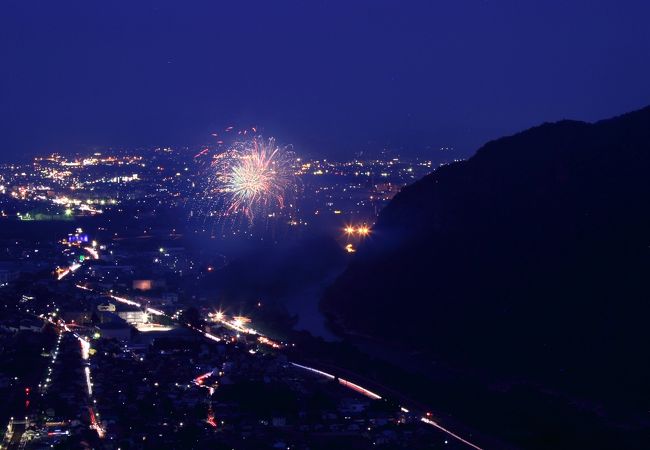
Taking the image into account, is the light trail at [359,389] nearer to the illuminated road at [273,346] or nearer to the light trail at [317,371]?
the illuminated road at [273,346]

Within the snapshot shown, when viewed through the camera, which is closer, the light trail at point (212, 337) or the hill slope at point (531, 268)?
the hill slope at point (531, 268)

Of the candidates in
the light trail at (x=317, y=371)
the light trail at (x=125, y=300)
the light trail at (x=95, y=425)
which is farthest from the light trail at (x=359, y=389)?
the light trail at (x=125, y=300)

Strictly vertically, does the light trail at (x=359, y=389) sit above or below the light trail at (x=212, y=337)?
below

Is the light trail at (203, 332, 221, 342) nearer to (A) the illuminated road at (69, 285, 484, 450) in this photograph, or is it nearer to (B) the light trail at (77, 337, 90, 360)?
(A) the illuminated road at (69, 285, 484, 450)

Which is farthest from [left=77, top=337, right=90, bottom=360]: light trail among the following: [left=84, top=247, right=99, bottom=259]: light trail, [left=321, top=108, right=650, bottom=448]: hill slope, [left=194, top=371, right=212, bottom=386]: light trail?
[left=84, top=247, right=99, bottom=259]: light trail

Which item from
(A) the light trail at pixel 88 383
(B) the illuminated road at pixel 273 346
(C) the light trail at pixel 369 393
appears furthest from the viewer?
(A) the light trail at pixel 88 383

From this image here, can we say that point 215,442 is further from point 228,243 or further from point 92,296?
point 228,243

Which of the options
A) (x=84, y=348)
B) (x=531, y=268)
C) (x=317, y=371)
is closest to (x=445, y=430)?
(x=317, y=371)

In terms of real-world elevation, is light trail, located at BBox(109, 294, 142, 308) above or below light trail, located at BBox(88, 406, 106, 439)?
above

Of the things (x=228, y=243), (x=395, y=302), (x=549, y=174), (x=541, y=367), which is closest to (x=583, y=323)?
(x=541, y=367)
